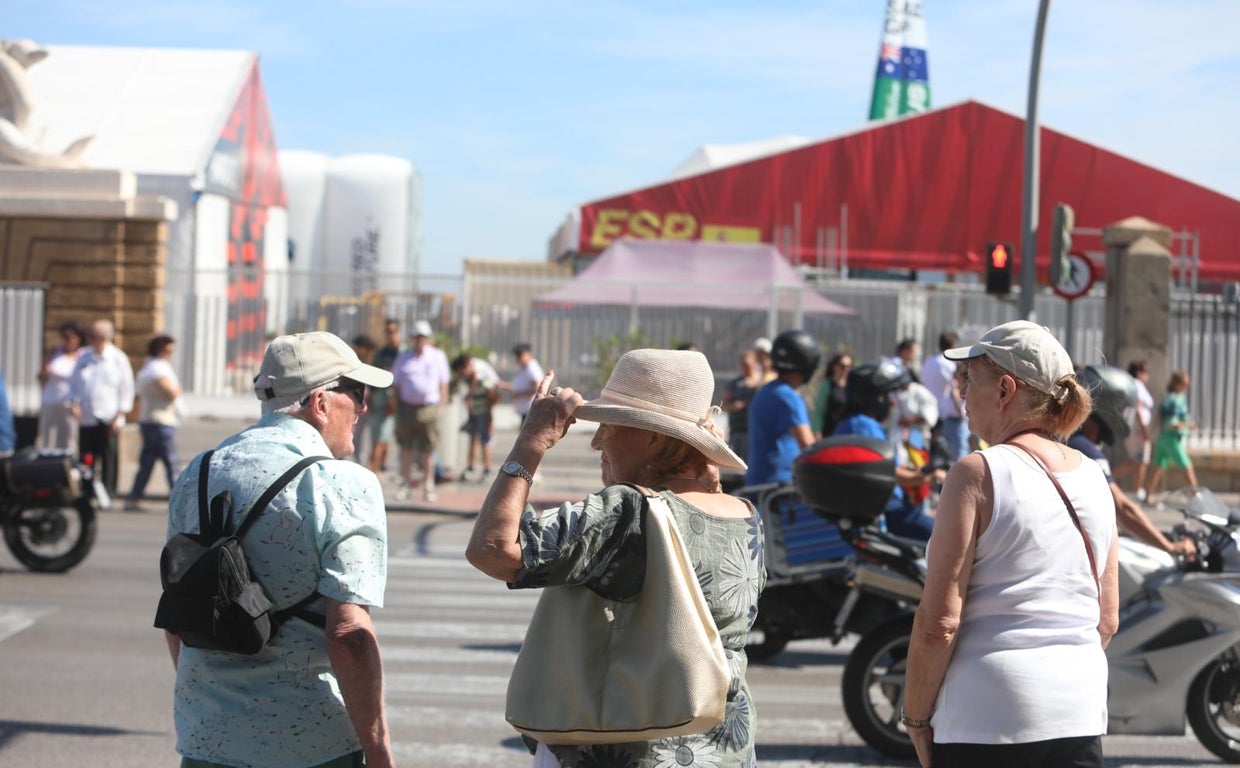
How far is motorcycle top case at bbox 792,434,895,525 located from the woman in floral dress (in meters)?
3.19

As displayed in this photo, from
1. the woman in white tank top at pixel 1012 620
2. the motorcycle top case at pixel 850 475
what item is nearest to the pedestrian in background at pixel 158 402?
the motorcycle top case at pixel 850 475

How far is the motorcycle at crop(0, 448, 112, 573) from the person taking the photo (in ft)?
34.5

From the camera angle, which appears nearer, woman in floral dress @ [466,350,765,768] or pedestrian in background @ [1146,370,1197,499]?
woman in floral dress @ [466,350,765,768]

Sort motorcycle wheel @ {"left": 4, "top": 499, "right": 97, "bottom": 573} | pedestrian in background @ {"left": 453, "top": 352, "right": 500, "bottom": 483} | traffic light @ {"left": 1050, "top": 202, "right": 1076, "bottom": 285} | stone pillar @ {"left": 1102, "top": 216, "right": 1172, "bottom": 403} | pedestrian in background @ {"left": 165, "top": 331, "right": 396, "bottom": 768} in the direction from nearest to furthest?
pedestrian in background @ {"left": 165, "top": 331, "right": 396, "bottom": 768} → motorcycle wheel @ {"left": 4, "top": 499, "right": 97, "bottom": 573} → traffic light @ {"left": 1050, "top": 202, "right": 1076, "bottom": 285} → pedestrian in background @ {"left": 453, "top": 352, "right": 500, "bottom": 483} → stone pillar @ {"left": 1102, "top": 216, "right": 1172, "bottom": 403}

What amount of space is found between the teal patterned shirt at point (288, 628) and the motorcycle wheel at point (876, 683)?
3.38 m

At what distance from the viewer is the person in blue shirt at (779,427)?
328 inches

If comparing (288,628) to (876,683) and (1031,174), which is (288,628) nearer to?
(876,683)

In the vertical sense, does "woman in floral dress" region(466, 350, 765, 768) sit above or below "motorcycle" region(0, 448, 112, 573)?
above

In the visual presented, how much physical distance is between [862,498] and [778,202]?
24.5 m

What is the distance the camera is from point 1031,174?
1619cm

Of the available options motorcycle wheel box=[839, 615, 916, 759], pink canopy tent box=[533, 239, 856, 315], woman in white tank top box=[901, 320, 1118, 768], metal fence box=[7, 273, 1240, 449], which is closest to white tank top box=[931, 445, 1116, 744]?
woman in white tank top box=[901, 320, 1118, 768]

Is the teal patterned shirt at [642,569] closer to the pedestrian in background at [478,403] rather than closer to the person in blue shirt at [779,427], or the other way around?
the person in blue shirt at [779,427]

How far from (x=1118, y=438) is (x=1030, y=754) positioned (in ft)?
10.6

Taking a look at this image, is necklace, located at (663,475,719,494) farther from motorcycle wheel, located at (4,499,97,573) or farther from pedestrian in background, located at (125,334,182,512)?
pedestrian in background, located at (125,334,182,512)
